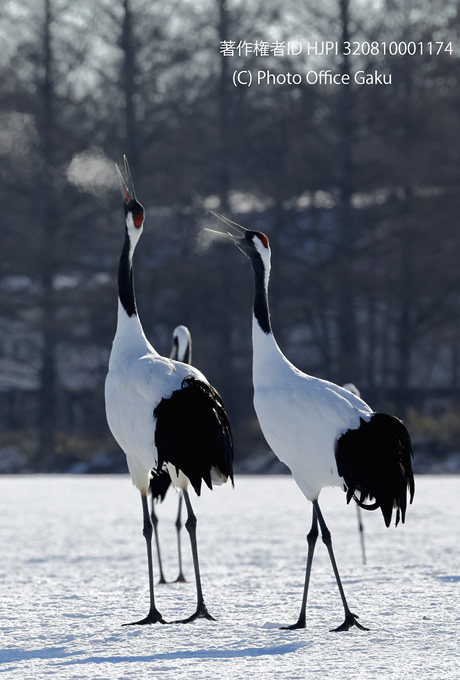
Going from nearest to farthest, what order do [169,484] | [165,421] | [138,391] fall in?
[165,421] < [138,391] < [169,484]

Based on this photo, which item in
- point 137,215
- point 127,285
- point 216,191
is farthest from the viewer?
point 216,191

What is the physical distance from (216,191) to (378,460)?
86.4ft

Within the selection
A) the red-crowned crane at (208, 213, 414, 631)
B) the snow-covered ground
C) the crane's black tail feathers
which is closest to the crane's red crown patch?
the red-crowned crane at (208, 213, 414, 631)

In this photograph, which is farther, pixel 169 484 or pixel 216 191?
pixel 216 191

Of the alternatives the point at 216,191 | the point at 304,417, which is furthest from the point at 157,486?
the point at 216,191

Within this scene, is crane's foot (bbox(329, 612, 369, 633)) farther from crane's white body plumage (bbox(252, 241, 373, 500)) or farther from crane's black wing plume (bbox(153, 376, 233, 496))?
crane's black wing plume (bbox(153, 376, 233, 496))

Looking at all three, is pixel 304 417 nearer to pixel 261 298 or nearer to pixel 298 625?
pixel 261 298

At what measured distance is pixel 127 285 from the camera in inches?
313

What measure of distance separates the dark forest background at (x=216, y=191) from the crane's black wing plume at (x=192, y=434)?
76.0ft

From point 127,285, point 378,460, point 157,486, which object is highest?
point 127,285

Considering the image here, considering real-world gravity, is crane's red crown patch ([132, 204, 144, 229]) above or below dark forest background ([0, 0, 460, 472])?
below

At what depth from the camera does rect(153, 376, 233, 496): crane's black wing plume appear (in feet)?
23.7

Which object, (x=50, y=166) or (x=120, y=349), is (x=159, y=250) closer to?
(x=50, y=166)

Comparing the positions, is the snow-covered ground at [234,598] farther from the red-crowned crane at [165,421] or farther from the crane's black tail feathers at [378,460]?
the crane's black tail feathers at [378,460]
